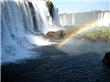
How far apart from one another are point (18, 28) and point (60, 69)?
13.1 meters

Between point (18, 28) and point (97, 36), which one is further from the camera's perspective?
point (97, 36)

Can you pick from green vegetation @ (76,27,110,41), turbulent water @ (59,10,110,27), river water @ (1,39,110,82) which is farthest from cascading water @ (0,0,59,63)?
turbulent water @ (59,10,110,27)


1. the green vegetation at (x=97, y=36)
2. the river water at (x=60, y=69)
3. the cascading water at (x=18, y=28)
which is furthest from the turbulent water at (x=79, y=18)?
the river water at (x=60, y=69)

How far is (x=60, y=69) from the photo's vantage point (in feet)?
60.2

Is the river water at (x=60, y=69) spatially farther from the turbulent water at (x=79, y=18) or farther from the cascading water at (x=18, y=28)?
the turbulent water at (x=79, y=18)

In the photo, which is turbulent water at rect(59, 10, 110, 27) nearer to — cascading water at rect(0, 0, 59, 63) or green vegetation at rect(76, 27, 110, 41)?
cascading water at rect(0, 0, 59, 63)

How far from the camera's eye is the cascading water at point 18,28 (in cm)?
2316

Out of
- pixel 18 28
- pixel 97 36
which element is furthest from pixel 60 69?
pixel 97 36

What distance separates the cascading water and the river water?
2.08 meters

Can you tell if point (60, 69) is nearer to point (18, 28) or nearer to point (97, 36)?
point (18, 28)

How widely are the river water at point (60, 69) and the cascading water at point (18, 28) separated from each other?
208cm

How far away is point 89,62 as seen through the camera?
66.0ft

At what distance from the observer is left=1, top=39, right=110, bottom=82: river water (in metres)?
A: 16.3

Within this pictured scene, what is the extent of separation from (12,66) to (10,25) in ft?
31.5
